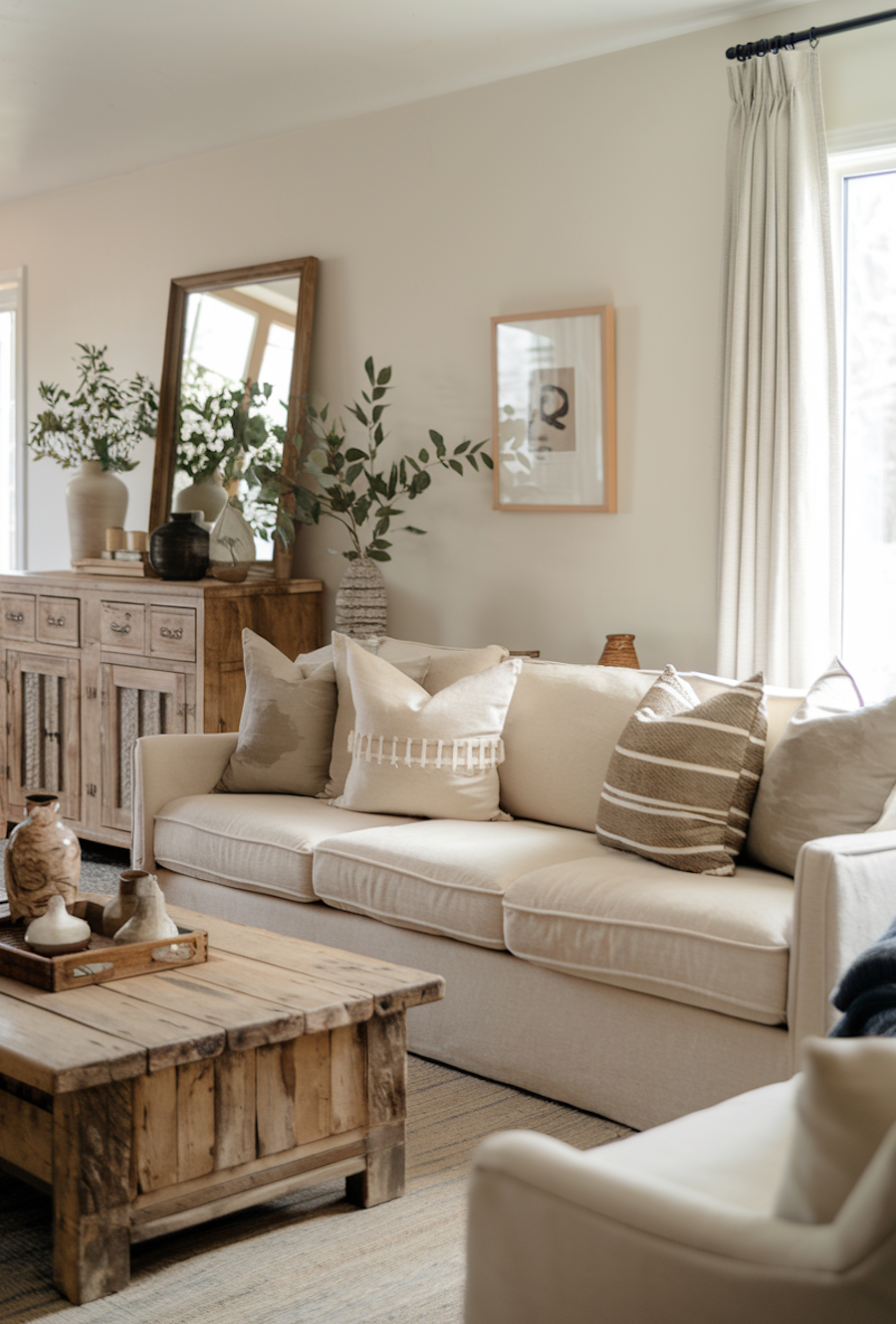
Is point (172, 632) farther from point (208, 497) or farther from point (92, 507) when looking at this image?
point (92, 507)

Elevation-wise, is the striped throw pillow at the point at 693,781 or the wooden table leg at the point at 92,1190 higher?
the striped throw pillow at the point at 693,781

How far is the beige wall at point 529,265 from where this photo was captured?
150 inches

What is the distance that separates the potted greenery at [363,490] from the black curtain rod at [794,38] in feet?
4.45

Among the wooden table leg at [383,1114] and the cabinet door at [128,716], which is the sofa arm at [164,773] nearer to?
the cabinet door at [128,716]

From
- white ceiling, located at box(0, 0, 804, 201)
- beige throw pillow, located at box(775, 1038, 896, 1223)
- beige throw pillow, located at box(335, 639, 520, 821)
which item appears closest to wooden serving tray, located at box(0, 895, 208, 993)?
beige throw pillow, located at box(335, 639, 520, 821)

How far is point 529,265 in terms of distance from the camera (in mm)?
4199

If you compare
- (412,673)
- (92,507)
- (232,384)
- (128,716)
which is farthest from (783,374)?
(92,507)

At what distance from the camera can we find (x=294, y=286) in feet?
15.9

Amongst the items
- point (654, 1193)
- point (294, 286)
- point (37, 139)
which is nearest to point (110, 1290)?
point (654, 1193)

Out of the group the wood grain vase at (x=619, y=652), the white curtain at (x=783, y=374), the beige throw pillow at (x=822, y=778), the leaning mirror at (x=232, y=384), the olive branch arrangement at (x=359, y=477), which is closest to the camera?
the beige throw pillow at (x=822, y=778)

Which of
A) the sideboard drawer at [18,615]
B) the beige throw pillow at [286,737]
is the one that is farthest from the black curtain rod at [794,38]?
the sideboard drawer at [18,615]

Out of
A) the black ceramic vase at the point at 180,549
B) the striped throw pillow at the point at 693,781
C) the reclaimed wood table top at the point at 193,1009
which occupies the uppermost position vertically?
the black ceramic vase at the point at 180,549

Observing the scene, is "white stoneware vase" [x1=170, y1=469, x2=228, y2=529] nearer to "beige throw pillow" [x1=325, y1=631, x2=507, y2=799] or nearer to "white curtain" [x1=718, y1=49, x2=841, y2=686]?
"beige throw pillow" [x1=325, y1=631, x2=507, y2=799]

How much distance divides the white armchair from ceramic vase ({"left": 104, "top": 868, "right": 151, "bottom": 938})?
1323 millimetres
